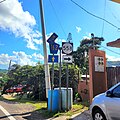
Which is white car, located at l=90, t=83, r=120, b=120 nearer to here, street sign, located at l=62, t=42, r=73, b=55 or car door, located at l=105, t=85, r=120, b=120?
car door, located at l=105, t=85, r=120, b=120

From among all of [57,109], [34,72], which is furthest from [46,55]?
[34,72]

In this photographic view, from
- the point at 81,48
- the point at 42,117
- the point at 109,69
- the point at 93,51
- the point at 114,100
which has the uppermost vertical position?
the point at 81,48

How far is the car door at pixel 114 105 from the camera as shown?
7117 millimetres

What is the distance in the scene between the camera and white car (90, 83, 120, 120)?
7175mm

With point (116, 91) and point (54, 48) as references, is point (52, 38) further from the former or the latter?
point (116, 91)

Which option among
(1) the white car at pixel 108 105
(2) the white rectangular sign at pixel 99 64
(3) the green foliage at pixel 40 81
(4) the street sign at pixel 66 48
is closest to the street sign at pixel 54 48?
(4) the street sign at pixel 66 48

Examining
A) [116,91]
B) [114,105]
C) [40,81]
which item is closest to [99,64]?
[116,91]

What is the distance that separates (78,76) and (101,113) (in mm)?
9965

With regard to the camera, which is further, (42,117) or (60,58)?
(60,58)

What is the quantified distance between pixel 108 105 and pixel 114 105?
281mm

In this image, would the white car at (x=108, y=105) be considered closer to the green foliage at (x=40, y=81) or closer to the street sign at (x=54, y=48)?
the street sign at (x=54, y=48)

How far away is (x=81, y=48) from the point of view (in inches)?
1651

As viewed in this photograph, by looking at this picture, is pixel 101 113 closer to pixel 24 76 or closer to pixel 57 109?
pixel 57 109

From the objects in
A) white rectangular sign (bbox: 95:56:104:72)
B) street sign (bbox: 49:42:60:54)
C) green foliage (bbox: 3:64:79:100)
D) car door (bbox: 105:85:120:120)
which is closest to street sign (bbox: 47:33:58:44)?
street sign (bbox: 49:42:60:54)
